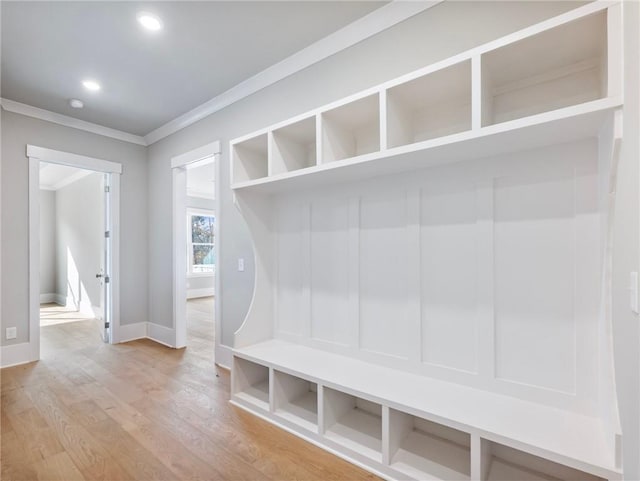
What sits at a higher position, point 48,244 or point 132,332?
point 48,244

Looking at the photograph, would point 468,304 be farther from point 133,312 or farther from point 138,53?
point 133,312

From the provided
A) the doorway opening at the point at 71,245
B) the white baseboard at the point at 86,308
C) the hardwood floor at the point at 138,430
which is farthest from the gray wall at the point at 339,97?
the white baseboard at the point at 86,308

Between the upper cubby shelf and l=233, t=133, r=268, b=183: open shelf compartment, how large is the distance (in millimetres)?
232

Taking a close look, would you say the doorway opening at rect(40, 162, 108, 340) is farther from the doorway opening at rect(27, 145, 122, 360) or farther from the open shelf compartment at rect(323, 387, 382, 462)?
the open shelf compartment at rect(323, 387, 382, 462)

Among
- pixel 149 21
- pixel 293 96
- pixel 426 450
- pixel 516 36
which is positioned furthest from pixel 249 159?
pixel 426 450

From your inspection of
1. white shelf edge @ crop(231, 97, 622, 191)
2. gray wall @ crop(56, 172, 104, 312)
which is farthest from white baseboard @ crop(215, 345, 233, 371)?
gray wall @ crop(56, 172, 104, 312)

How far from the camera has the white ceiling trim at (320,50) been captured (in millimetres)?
Answer: 2002

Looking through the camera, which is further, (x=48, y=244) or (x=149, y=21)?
(x=48, y=244)

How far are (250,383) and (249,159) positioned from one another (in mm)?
1706

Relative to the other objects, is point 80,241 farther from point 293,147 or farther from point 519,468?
point 519,468

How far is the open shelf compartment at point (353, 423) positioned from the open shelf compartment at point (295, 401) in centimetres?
13

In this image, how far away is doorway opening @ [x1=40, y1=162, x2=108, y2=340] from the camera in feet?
19.2

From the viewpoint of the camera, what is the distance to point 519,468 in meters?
1.55

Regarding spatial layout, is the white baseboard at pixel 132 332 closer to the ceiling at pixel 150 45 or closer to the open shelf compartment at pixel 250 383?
the open shelf compartment at pixel 250 383
